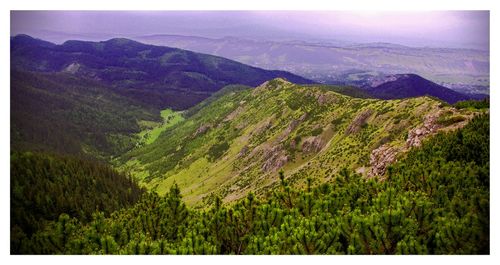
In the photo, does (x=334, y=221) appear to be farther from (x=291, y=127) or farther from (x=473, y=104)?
(x=291, y=127)

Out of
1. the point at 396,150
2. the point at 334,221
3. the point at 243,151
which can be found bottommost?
the point at 243,151

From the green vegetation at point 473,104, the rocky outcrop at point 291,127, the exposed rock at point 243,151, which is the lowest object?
the exposed rock at point 243,151

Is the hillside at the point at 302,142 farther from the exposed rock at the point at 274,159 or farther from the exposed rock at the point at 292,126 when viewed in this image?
the exposed rock at the point at 292,126

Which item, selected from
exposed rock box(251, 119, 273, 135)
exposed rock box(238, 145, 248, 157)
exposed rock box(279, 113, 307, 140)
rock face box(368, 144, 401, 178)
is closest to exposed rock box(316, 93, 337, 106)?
exposed rock box(279, 113, 307, 140)

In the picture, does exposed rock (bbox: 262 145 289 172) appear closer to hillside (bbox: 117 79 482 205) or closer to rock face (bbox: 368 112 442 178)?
hillside (bbox: 117 79 482 205)

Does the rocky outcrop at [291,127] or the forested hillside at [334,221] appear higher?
the forested hillside at [334,221]

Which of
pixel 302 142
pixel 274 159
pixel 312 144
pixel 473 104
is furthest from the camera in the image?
pixel 274 159

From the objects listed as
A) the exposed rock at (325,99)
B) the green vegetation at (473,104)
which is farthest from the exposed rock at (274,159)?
the green vegetation at (473,104)

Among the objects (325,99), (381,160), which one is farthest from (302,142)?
(381,160)
